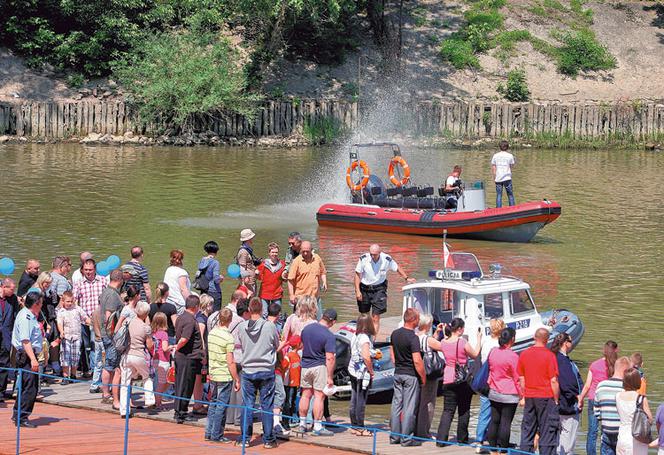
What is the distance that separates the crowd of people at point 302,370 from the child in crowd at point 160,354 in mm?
15

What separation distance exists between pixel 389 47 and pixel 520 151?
31.0 ft

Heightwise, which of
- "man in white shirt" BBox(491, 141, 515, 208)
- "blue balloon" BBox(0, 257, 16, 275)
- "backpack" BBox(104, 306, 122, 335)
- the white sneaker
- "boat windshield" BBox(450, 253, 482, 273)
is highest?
"man in white shirt" BBox(491, 141, 515, 208)

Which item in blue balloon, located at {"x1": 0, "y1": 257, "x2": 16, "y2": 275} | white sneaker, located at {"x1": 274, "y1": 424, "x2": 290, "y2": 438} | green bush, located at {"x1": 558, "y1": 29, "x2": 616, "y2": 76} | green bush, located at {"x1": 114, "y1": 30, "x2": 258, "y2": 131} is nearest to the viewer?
white sneaker, located at {"x1": 274, "y1": 424, "x2": 290, "y2": 438}

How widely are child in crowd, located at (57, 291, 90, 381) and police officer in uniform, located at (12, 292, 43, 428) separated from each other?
3.40 feet

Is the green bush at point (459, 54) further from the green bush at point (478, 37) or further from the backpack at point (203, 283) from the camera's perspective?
the backpack at point (203, 283)

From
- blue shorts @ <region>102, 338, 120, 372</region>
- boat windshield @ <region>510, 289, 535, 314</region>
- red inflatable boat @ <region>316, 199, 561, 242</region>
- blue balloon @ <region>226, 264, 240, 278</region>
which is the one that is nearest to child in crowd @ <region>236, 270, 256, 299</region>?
blue balloon @ <region>226, 264, 240, 278</region>

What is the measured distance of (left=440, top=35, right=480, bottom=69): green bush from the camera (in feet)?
182

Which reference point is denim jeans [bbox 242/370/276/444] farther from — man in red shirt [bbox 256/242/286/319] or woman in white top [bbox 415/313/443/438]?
man in red shirt [bbox 256/242/286/319]

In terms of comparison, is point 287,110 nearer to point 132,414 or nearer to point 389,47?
point 389,47

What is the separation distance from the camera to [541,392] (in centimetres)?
1342

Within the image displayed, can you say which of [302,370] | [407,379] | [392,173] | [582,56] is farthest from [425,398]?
[582,56]

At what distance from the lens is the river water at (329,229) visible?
24250 millimetres

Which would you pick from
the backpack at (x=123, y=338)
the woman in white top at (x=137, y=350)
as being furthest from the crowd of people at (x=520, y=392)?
the backpack at (x=123, y=338)

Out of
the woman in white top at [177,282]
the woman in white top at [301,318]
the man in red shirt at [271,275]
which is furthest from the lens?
the man in red shirt at [271,275]
